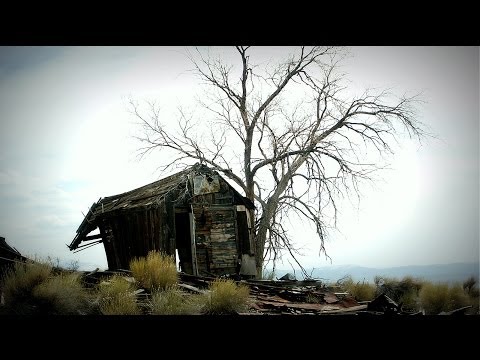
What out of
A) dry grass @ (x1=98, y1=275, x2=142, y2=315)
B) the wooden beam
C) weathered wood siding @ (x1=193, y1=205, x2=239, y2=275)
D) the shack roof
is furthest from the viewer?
the wooden beam

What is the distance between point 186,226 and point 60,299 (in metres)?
6.96

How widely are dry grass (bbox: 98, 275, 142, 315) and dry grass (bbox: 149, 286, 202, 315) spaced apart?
0.32m

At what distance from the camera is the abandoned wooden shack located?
1151cm

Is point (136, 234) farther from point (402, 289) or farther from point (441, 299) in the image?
point (441, 299)

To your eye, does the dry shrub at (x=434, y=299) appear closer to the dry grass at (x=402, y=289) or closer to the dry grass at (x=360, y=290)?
the dry grass at (x=402, y=289)

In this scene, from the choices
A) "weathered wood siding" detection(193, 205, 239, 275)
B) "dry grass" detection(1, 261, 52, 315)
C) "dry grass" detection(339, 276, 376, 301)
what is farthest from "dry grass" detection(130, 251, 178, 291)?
"dry grass" detection(339, 276, 376, 301)

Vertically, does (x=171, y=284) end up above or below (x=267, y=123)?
below

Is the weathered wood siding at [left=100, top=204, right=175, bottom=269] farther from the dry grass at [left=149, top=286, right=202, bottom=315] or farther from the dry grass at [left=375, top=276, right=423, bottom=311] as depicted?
the dry grass at [left=375, top=276, right=423, bottom=311]

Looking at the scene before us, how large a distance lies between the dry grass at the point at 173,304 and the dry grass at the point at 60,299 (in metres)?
1.24
